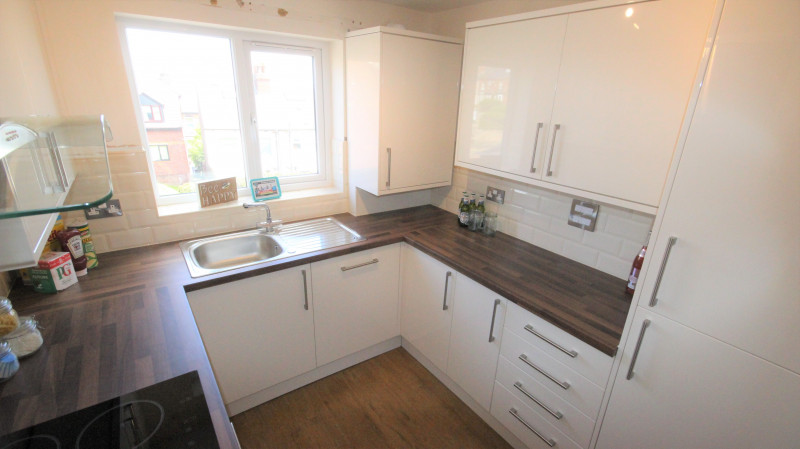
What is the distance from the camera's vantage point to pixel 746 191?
2.97 ft

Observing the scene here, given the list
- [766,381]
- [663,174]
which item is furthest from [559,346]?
[663,174]

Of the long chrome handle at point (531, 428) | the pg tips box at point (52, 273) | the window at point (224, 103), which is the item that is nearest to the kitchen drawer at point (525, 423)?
the long chrome handle at point (531, 428)

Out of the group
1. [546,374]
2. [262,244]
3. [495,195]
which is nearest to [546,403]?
[546,374]

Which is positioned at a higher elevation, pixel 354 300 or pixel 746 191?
pixel 746 191

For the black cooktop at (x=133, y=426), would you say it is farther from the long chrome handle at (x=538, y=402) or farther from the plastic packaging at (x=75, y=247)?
the long chrome handle at (x=538, y=402)

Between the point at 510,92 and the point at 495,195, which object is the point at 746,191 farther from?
the point at 495,195

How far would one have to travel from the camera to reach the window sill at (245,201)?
1.99m

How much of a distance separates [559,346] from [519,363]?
0.26m

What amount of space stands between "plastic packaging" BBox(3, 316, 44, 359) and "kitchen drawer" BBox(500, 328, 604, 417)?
1.70 m

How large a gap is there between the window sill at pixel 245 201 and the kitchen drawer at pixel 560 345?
4.68ft

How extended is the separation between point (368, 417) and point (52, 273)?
5.14 ft

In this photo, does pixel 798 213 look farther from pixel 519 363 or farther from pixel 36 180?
pixel 36 180

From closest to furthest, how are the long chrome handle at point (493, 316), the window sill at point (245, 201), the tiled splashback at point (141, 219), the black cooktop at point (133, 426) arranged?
the black cooktop at point (133, 426)
the long chrome handle at point (493, 316)
the tiled splashback at point (141, 219)
the window sill at point (245, 201)

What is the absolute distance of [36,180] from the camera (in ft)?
2.45
